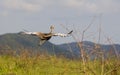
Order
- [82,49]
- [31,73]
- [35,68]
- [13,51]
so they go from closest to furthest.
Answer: [82,49]
[31,73]
[35,68]
[13,51]

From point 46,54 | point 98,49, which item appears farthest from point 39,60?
point 98,49

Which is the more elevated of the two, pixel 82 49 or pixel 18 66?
pixel 82 49

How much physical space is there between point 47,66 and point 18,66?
37.9 inches

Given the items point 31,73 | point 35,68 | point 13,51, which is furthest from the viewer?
point 13,51

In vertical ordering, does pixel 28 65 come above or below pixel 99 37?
below

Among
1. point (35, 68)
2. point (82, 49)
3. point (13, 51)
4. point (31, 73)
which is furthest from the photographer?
point (13, 51)

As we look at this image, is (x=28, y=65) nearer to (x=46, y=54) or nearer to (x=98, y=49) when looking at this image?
(x=46, y=54)

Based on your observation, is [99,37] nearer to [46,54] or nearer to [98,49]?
[98,49]

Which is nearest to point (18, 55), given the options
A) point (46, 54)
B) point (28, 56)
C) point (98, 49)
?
point (28, 56)

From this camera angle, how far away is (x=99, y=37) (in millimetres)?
5383

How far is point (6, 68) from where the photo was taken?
426 inches

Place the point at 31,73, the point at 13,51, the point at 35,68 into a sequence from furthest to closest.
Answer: the point at 13,51 < the point at 35,68 < the point at 31,73

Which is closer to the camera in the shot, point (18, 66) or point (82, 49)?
point (82, 49)

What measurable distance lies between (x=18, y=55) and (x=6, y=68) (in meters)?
1.00
